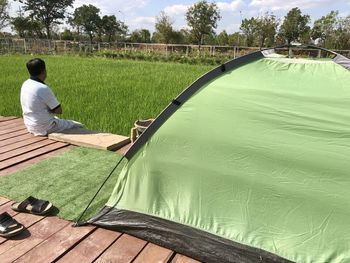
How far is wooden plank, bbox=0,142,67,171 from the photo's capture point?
148 inches

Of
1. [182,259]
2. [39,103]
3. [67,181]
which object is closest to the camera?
[182,259]

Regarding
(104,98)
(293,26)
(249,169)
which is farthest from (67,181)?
(293,26)

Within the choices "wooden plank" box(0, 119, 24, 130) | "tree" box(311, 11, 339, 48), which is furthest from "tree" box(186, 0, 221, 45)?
"wooden plank" box(0, 119, 24, 130)

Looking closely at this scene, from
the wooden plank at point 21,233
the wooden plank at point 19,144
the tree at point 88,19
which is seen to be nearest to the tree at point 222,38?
the tree at point 88,19

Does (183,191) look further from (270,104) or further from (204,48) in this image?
(204,48)

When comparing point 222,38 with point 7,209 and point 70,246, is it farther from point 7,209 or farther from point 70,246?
point 70,246

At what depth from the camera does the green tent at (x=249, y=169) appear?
2.12 meters

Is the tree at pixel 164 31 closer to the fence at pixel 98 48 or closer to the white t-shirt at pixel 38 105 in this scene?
the fence at pixel 98 48

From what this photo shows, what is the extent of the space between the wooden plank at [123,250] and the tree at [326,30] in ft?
96.2

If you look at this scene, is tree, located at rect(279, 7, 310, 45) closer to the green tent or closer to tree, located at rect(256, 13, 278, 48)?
tree, located at rect(256, 13, 278, 48)

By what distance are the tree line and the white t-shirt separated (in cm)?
1807

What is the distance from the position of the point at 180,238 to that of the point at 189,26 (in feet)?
116

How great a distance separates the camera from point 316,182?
2137 millimetres

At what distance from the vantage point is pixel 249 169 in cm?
230
